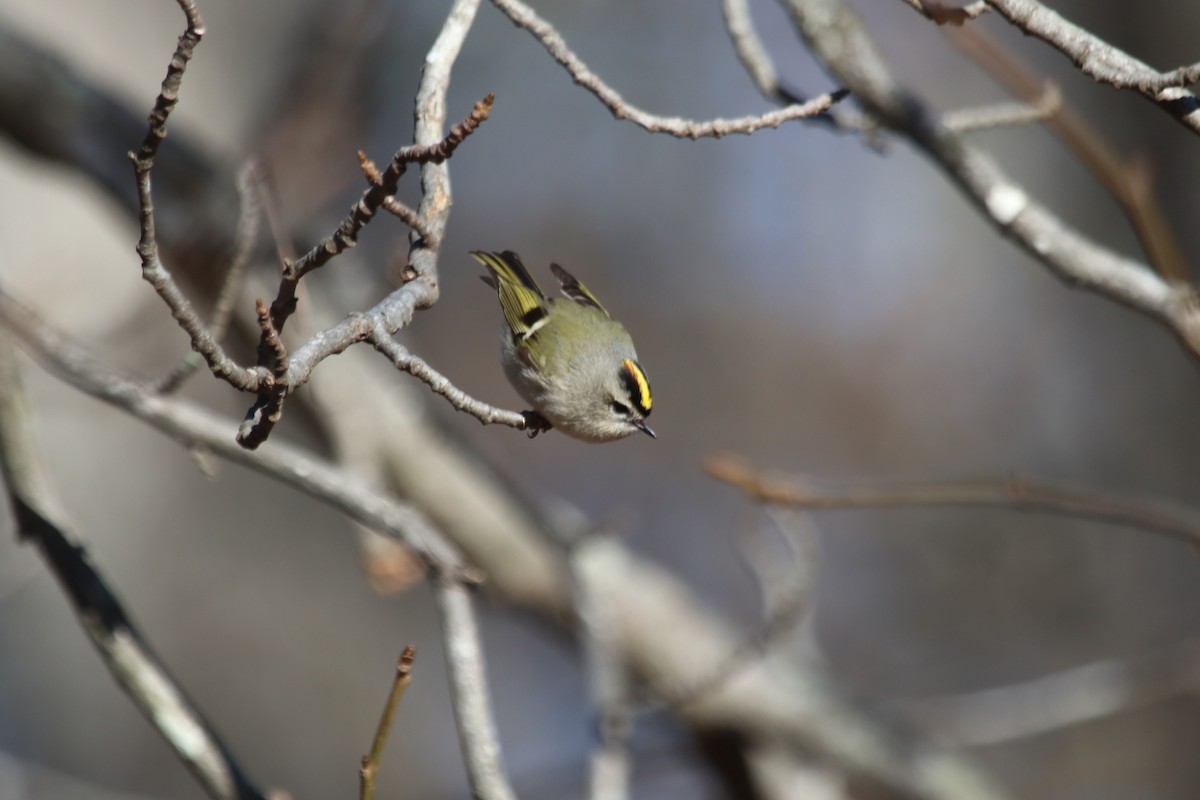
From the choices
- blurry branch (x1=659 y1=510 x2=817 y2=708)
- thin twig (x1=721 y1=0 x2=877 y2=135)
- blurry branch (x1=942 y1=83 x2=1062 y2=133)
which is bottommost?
blurry branch (x1=659 y1=510 x2=817 y2=708)

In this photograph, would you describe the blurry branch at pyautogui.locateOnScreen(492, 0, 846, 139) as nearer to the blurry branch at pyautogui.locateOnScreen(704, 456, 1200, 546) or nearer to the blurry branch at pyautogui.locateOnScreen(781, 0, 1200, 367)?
the blurry branch at pyautogui.locateOnScreen(781, 0, 1200, 367)

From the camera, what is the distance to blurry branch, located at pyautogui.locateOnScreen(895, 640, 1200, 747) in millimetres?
2873

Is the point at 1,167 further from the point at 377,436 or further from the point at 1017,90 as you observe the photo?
the point at 1017,90

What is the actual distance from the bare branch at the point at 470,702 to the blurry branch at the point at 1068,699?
5.87 ft

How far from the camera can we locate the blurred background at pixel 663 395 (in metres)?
5.10

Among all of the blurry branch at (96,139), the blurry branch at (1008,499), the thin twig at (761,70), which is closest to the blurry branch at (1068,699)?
the blurry branch at (1008,499)

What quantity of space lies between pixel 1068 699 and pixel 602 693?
4.55ft

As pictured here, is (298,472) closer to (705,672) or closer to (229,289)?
(229,289)

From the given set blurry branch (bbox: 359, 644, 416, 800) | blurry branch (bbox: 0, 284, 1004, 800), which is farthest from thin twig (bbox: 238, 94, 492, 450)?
blurry branch (bbox: 0, 284, 1004, 800)

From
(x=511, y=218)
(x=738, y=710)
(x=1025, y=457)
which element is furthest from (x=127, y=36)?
(x=1025, y=457)

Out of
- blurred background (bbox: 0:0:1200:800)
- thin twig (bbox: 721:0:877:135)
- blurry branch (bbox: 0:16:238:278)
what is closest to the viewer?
thin twig (bbox: 721:0:877:135)

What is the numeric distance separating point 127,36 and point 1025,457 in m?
5.40

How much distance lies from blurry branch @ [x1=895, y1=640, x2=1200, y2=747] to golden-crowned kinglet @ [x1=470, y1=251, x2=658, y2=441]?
1.57 metres

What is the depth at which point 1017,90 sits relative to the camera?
210 centimetres
